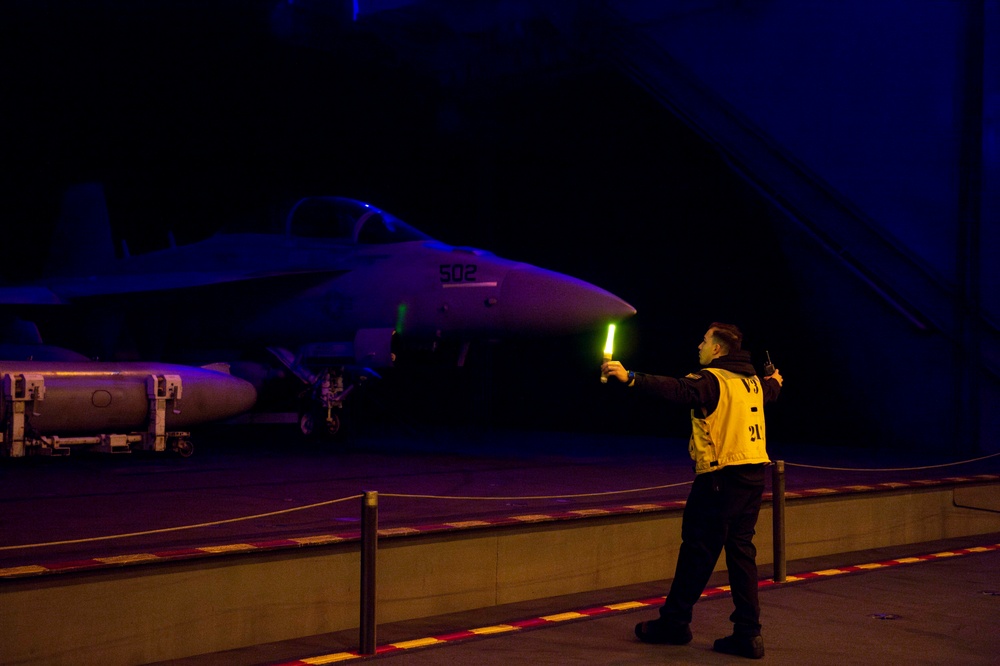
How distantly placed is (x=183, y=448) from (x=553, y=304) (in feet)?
15.5

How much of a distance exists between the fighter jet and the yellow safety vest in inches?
272

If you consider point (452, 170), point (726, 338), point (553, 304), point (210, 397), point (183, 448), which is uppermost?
point (452, 170)

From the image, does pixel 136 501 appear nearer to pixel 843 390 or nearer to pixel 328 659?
pixel 328 659

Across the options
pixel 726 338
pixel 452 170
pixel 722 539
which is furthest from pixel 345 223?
pixel 722 539

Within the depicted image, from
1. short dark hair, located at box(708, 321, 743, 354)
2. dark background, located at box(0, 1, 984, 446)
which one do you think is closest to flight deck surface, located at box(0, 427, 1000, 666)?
short dark hair, located at box(708, 321, 743, 354)

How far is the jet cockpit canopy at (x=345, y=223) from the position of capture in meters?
14.3

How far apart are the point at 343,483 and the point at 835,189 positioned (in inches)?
424

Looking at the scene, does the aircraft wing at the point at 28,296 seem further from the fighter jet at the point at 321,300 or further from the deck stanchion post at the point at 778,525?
the deck stanchion post at the point at 778,525

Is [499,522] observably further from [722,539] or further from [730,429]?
[730,429]

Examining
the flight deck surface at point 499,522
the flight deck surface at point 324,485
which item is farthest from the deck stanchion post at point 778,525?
the flight deck surface at point 324,485

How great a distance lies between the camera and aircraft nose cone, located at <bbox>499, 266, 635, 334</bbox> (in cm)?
1215

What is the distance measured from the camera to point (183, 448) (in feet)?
40.0

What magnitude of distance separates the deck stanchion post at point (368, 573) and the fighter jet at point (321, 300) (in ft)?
24.6

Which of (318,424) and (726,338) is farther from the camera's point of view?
(318,424)
